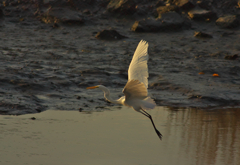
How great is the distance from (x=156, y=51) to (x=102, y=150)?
6.54 m

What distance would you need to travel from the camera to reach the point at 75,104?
6.93 metres

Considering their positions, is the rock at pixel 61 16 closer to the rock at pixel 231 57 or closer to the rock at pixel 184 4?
the rock at pixel 184 4

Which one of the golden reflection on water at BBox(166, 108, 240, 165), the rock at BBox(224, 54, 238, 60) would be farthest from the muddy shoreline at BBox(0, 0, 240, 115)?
the golden reflection on water at BBox(166, 108, 240, 165)

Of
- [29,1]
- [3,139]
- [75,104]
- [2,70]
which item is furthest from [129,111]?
[29,1]

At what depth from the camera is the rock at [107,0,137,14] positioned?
13453mm

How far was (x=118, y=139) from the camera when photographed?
16.1 ft

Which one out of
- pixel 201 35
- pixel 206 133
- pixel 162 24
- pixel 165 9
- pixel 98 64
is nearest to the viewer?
pixel 206 133

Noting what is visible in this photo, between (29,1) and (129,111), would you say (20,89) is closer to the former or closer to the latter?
(129,111)

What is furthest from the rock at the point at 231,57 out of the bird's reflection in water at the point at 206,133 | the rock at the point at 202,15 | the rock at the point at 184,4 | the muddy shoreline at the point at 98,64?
the rock at the point at 184,4

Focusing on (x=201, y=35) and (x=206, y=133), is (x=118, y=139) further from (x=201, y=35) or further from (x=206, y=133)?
(x=201, y=35)

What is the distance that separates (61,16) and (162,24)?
10.9 feet

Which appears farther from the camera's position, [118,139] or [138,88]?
[118,139]

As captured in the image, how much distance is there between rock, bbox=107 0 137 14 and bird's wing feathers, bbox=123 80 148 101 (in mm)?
8828

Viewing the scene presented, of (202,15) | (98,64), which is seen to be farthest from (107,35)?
(202,15)
